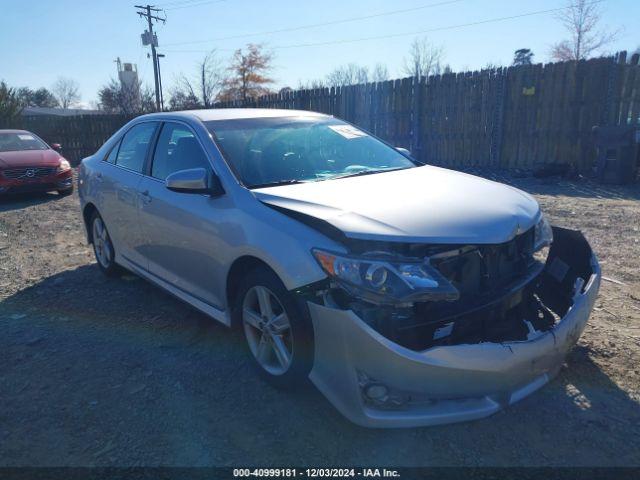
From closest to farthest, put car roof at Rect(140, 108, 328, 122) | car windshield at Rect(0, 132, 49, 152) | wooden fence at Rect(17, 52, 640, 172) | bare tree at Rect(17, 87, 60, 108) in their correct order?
car roof at Rect(140, 108, 328, 122) < wooden fence at Rect(17, 52, 640, 172) < car windshield at Rect(0, 132, 49, 152) < bare tree at Rect(17, 87, 60, 108)

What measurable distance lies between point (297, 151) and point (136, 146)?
1.72 m

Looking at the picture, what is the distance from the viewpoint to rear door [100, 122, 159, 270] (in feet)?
14.0

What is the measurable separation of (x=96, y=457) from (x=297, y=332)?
1203mm

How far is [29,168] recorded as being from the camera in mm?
10227

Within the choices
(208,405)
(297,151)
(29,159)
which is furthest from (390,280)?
(29,159)

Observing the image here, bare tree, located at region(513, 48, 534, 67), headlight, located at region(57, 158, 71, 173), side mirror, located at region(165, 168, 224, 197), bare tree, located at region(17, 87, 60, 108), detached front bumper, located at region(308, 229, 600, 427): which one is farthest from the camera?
bare tree, located at region(17, 87, 60, 108)

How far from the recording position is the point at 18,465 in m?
2.47

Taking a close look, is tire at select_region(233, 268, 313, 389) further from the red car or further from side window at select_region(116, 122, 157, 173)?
the red car

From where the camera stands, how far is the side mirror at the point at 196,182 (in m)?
3.14

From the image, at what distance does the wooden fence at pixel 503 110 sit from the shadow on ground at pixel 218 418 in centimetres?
851

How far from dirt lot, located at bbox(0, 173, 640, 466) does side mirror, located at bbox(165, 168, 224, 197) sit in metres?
1.18

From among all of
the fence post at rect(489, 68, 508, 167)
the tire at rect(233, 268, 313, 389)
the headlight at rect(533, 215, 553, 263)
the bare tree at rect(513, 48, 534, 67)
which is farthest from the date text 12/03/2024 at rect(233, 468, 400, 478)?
the bare tree at rect(513, 48, 534, 67)

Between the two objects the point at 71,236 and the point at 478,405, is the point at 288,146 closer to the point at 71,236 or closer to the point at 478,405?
the point at 478,405

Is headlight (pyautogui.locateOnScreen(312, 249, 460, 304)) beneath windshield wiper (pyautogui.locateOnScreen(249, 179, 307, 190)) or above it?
beneath
